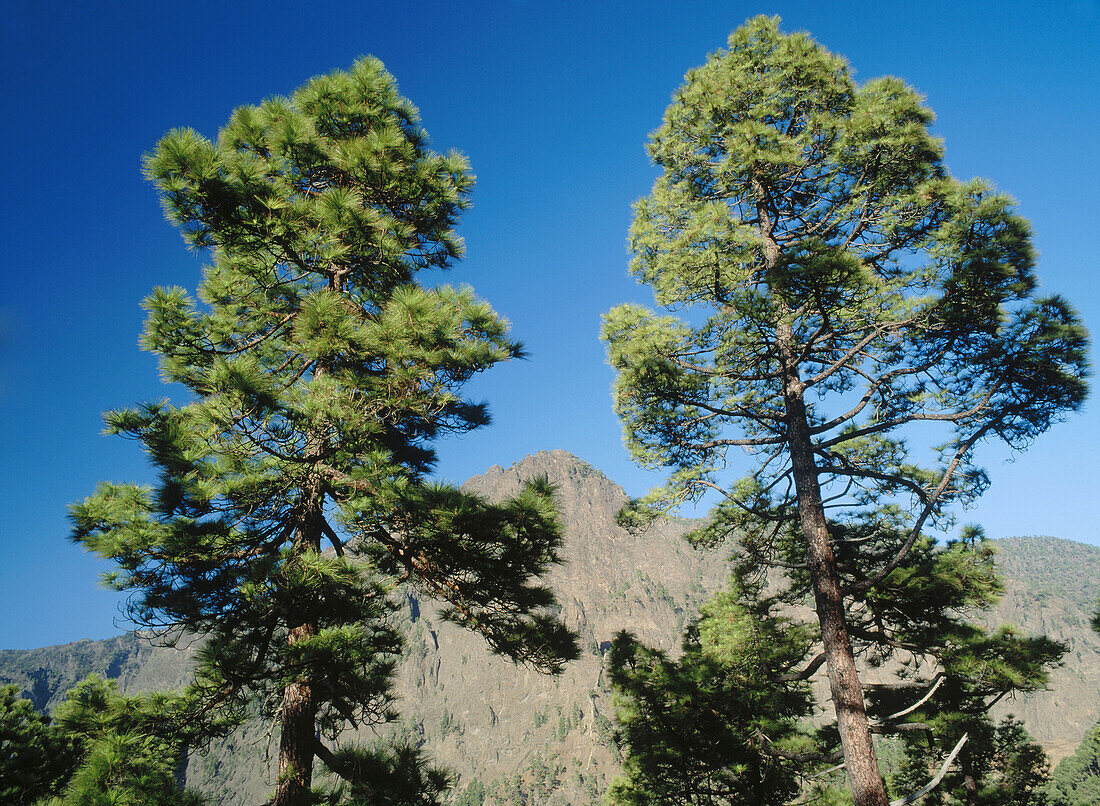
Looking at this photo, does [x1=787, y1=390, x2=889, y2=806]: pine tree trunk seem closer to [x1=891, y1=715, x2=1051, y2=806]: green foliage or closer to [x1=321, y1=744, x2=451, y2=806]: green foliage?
[x1=321, y1=744, x2=451, y2=806]: green foliage

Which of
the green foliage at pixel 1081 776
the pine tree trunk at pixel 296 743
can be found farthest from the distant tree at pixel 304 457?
the green foliage at pixel 1081 776

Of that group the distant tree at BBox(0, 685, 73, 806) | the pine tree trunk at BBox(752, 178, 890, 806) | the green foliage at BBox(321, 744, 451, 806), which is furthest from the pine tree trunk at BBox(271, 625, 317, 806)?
the pine tree trunk at BBox(752, 178, 890, 806)

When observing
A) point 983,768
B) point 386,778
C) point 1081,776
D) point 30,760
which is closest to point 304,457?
point 386,778

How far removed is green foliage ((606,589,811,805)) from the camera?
24.1ft

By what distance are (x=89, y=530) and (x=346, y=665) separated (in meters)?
2.31

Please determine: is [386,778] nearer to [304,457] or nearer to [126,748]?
[126,748]

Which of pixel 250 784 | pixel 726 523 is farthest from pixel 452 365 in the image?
pixel 250 784

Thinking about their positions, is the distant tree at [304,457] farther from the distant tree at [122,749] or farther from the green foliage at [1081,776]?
the green foliage at [1081,776]

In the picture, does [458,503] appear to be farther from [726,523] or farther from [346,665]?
[726,523]

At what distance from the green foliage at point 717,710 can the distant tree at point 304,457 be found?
325 cm

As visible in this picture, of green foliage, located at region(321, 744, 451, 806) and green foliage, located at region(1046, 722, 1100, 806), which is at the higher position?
green foliage, located at region(321, 744, 451, 806)

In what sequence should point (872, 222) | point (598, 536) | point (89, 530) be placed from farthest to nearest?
point (598, 536)
point (872, 222)
point (89, 530)

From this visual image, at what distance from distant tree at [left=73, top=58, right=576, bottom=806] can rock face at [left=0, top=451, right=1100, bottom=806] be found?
10378cm

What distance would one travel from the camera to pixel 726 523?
753 cm
